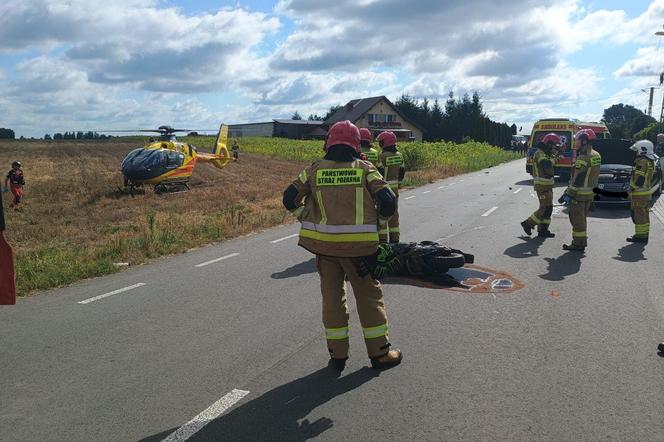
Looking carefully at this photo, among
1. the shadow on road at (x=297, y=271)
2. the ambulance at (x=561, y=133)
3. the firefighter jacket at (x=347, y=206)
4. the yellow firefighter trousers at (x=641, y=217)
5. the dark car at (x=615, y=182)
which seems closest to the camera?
the firefighter jacket at (x=347, y=206)

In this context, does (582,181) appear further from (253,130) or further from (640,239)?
(253,130)

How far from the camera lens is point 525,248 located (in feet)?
33.0

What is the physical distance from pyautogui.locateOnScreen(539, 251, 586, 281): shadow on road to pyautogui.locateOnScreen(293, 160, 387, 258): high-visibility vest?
4128mm

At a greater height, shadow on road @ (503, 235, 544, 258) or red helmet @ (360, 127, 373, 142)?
red helmet @ (360, 127, 373, 142)

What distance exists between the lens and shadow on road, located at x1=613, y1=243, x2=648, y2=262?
915 cm

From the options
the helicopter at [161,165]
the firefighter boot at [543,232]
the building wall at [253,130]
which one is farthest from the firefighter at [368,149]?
the building wall at [253,130]

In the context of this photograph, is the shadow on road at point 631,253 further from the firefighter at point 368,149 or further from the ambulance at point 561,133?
the ambulance at point 561,133

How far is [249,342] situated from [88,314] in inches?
89.8

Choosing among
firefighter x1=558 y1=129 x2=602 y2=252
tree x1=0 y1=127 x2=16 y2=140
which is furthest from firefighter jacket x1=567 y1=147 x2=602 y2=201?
tree x1=0 y1=127 x2=16 y2=140

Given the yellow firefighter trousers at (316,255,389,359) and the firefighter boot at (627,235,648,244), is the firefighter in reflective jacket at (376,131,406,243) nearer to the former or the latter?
the firefighter boot at (627,235,648,244)

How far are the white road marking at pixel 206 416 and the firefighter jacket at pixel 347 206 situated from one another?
1.30 m

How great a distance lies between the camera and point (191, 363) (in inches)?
193

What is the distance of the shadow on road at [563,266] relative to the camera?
7906 millimetres

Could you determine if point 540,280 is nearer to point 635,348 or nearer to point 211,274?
point 635,348
